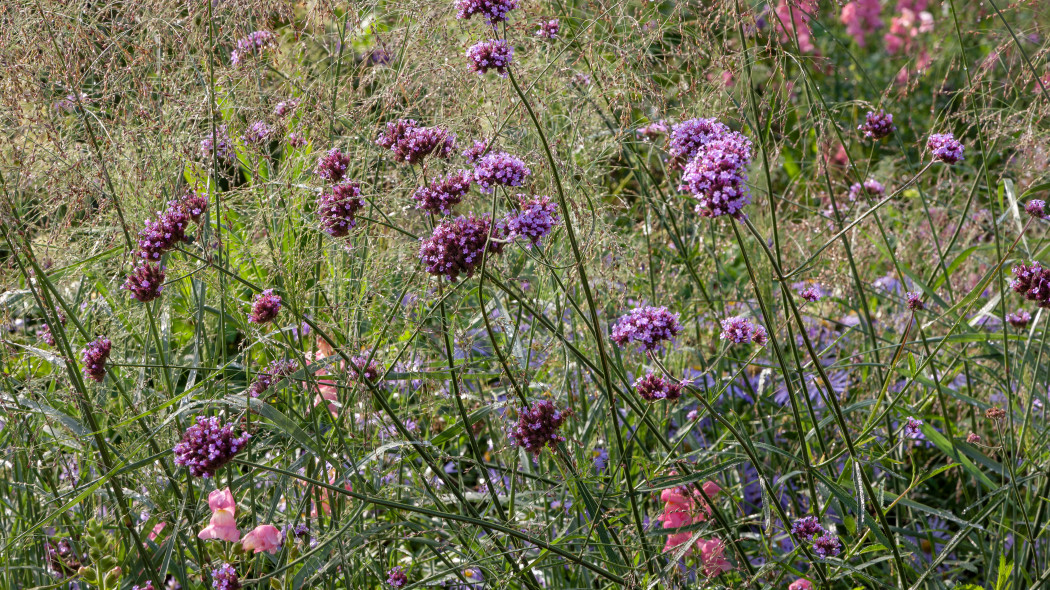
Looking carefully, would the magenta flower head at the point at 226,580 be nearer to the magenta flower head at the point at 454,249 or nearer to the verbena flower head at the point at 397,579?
the verbena flower head at the point at 397,579

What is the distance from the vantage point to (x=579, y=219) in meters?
1.48

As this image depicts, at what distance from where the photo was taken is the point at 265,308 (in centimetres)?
129

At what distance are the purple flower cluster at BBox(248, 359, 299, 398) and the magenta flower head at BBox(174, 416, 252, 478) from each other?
134 mm

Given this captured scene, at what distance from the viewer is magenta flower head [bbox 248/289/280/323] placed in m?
1.28

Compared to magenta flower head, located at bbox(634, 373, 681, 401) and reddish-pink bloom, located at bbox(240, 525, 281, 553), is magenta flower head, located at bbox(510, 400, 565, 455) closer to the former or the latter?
magenta flower head, located at bbox(634, 373, 681, 401)

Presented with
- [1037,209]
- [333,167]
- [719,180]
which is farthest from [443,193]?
[1037,209]

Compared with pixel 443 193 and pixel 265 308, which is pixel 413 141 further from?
pixel 265 308

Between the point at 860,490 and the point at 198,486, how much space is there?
122cm

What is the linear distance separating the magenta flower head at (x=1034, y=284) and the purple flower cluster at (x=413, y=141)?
0.89 m

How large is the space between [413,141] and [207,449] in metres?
0.54

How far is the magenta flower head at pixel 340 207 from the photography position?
130 centimetres

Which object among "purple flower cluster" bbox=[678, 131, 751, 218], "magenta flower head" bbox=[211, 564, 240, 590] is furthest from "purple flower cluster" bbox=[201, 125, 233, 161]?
"purple flower cluster" bbox=[678, 131, 751, 218]

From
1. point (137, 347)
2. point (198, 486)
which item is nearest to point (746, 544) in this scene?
point (198, 486)

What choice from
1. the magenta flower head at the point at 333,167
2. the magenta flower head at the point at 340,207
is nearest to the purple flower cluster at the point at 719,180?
the magenta flower head at the point at 340,207
